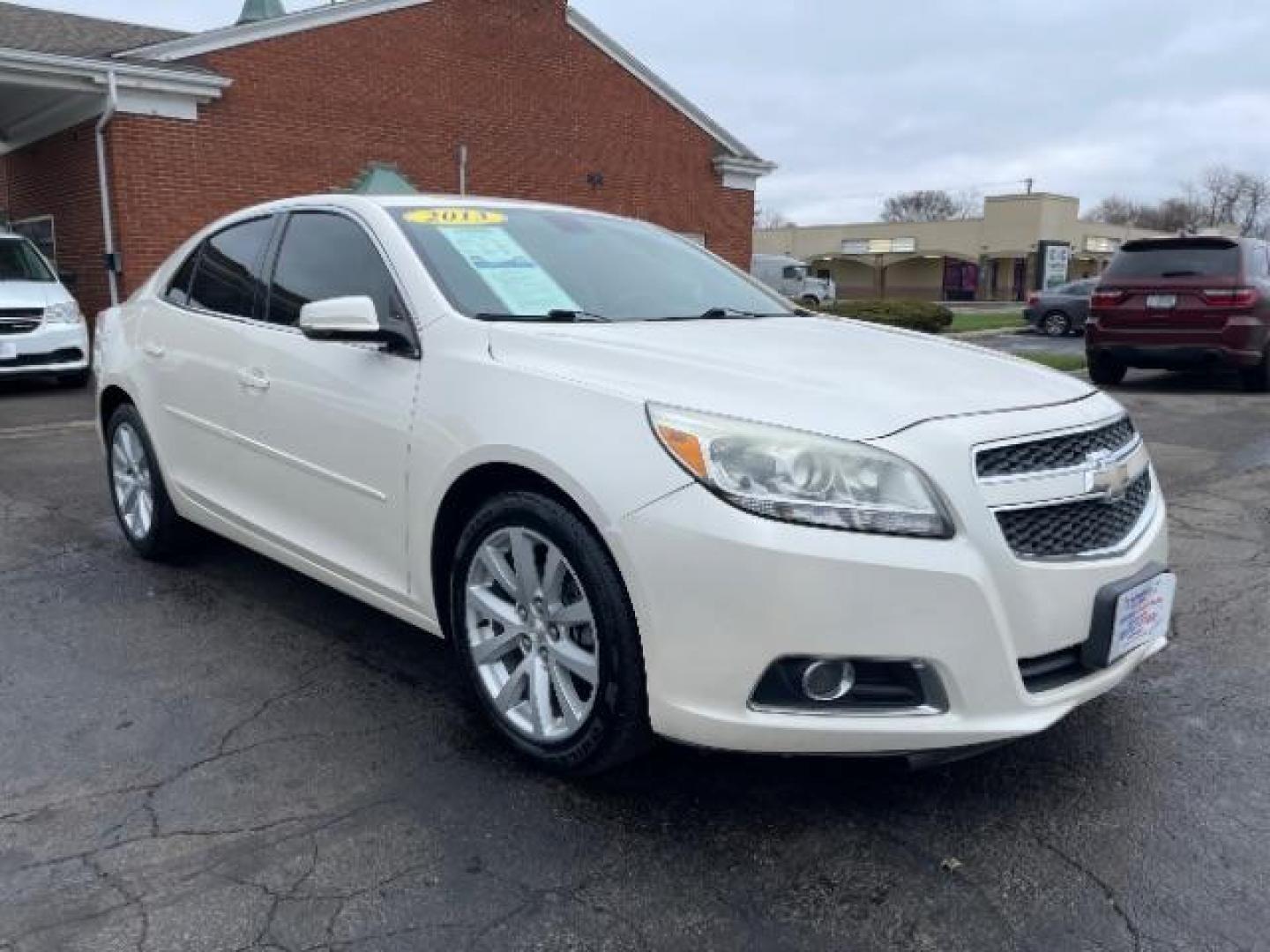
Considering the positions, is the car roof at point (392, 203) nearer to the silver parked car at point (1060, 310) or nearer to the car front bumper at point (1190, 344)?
the car front bumper at point (1190, 344)

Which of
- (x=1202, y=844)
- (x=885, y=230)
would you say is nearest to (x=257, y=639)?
(x=1202, y=844)

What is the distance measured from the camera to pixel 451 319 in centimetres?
310

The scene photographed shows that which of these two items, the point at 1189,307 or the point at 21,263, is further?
the point at 21,263

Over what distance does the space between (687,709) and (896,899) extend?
63 centimetres

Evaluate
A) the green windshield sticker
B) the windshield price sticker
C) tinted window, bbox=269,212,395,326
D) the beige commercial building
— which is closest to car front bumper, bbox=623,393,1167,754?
the green windshield sticker

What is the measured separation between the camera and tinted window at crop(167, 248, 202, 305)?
4.49 metres

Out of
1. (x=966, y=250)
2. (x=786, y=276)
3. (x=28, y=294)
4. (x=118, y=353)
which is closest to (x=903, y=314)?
(x=786, y=276)

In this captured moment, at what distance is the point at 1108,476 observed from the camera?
2697 mm

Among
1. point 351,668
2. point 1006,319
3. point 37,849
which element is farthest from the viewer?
point 1006,319

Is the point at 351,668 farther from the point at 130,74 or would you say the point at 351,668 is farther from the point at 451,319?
the point at 130,74

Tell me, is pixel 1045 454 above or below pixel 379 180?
below

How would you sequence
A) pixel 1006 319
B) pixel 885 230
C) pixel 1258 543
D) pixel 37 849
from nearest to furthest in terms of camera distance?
pixel 37 849, pixel 1258 543, pixel 1006 319, pixel 885 230

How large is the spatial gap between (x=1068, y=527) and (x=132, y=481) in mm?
4118

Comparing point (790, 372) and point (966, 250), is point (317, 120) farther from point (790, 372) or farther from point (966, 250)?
point (966, 250)
